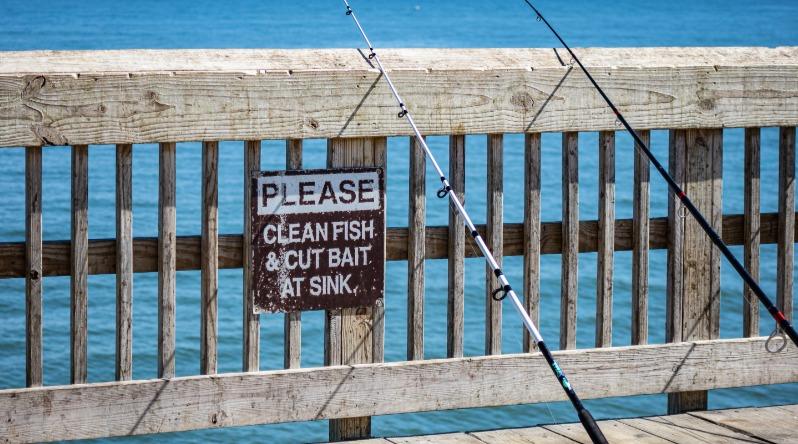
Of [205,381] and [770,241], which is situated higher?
[770,241]

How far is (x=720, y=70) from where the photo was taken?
390cm

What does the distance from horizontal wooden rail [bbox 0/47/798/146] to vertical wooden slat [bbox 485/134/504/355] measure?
0.07 meters

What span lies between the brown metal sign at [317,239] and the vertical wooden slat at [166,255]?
0.22 meters

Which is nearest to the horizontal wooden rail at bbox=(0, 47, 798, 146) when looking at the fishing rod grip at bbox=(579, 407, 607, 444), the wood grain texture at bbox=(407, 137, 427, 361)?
the wood grain texture at bbox=(407, 137, 427, 361)

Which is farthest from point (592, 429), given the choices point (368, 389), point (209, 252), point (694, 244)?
point (694, 244)

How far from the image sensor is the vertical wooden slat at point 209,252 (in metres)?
3.45

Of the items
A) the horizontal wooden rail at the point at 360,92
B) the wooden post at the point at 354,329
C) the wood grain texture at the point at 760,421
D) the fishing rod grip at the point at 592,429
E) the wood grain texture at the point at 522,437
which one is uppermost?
the horizontal wooden rail at the point at 360,92

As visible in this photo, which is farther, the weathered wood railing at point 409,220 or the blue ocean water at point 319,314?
the blue ocean water at point 319,314

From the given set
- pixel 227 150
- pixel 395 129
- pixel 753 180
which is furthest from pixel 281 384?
pixel 227 150

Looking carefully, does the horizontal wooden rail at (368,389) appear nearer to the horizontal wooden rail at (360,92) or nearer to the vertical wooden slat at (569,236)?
the vertical wooden slat at (569,236)

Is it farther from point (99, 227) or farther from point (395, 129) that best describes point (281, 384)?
point (99, 227)

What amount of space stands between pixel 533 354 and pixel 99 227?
8.92 meters

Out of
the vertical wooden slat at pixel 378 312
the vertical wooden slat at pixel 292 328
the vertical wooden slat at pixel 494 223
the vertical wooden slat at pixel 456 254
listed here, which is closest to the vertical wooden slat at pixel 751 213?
the vertical wooden slat at pixel 494 223

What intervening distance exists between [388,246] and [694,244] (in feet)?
3.21
